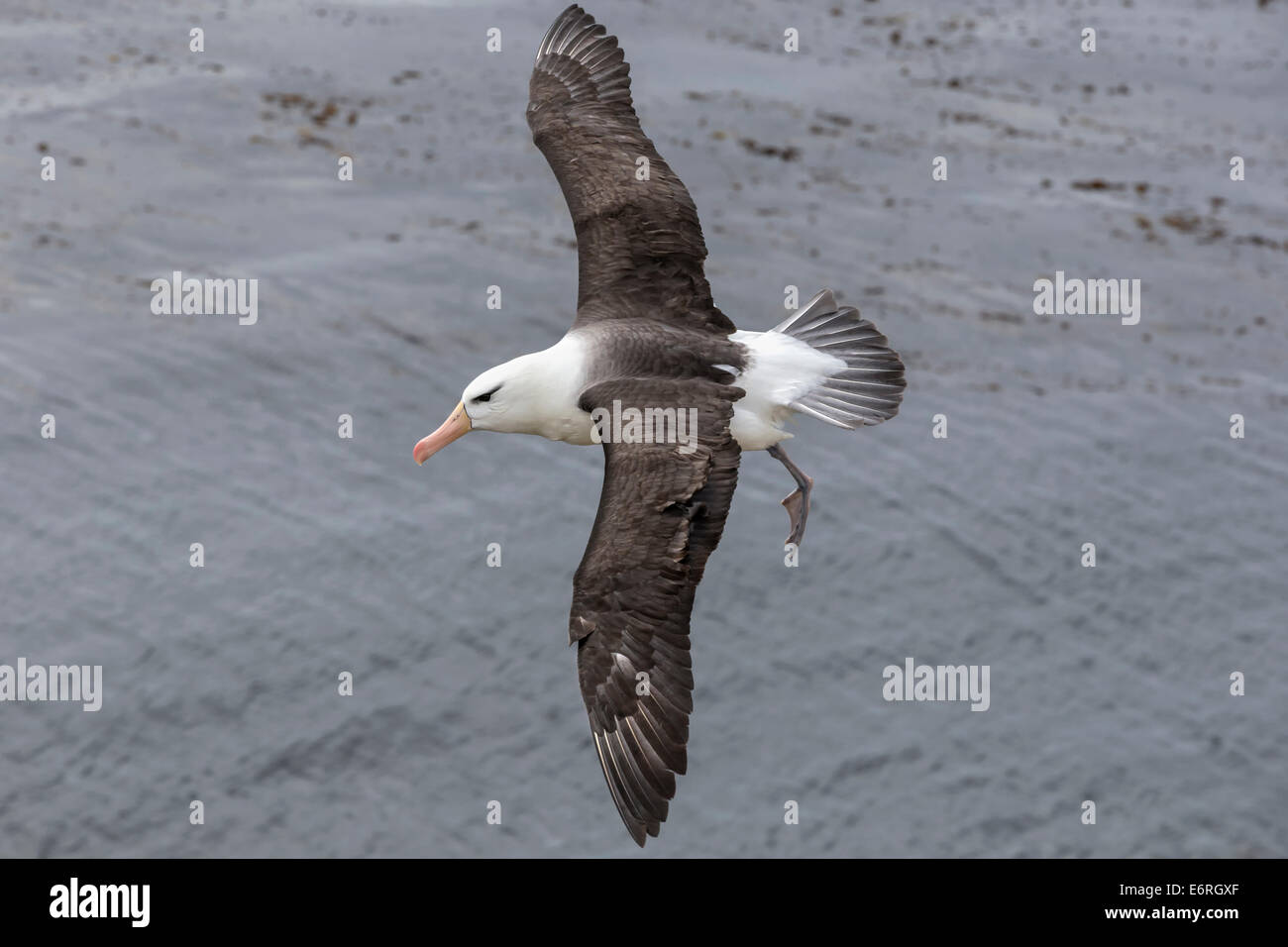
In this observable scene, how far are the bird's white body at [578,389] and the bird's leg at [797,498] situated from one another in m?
0.27

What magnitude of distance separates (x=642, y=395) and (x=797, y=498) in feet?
10.1

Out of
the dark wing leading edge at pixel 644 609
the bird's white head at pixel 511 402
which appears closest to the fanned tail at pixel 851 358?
the dark wing leading edge at pixel 644 609

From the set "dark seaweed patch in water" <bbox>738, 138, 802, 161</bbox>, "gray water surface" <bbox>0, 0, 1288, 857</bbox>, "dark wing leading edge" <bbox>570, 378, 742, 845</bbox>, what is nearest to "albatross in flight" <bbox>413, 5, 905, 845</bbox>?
"dark wing leading edge" <bbox>570, 378, 742, 845</bbox>

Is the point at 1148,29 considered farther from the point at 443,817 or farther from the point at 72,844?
the point at 72,844

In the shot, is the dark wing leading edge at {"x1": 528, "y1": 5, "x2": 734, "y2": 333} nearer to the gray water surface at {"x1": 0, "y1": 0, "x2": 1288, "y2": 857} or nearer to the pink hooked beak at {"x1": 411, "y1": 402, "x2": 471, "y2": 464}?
the pink hooked beak at {"x1": 411, "y1": 402, "x2": 471, "y2": 464}

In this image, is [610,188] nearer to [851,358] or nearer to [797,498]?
[851,358]

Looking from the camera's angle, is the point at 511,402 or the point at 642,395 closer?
the point at 642,395

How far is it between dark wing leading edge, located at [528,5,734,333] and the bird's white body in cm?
55

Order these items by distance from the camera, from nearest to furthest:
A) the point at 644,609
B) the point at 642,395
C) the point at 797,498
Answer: the point at 644,609 < the point at 642,395 < the point at 797,498

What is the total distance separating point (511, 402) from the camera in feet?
41.2

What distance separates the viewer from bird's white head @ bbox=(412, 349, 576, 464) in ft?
40.5

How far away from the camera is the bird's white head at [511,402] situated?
40.5 feet

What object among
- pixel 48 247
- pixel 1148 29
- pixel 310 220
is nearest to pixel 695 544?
pixel 310 220

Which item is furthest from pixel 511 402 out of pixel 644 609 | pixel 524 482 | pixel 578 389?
pixel 524 482
